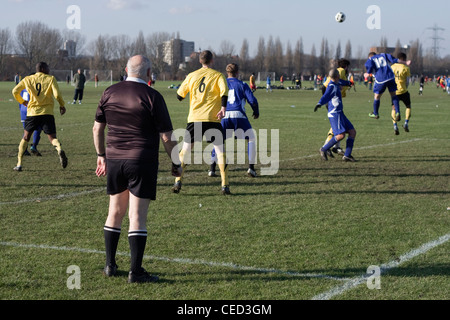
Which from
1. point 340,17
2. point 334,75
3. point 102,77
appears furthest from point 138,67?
point 102,77

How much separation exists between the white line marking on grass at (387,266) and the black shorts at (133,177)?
5.82ft

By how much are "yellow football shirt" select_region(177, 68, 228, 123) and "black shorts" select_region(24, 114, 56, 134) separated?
3.54 meters

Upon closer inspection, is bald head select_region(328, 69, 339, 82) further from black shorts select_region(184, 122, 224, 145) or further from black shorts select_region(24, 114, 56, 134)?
black shorts select_region(24, 114, 56, 134)

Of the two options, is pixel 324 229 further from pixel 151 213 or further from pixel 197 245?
pixel 151 213

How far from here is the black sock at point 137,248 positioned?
17.5 ft

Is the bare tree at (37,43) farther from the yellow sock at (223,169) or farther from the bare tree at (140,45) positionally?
the yellow sock at (223,169)

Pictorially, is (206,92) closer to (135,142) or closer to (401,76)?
(135,142)

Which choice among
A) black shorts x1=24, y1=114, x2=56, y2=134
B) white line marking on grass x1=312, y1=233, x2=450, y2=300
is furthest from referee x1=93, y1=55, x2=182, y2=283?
black shorts x1=24, y1=114, x2=56, y2=134

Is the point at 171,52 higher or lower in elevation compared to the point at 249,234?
higher

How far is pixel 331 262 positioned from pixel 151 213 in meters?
2.99

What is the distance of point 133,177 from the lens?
538 centimetres

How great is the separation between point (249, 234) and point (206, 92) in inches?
122

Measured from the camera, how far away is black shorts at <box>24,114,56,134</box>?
451 inches
